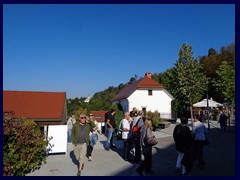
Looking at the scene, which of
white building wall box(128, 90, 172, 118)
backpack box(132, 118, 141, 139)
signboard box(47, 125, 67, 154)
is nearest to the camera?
backpack box(132, 118, 141, 139)

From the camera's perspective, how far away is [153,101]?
31.2 m

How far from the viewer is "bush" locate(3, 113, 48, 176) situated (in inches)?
210

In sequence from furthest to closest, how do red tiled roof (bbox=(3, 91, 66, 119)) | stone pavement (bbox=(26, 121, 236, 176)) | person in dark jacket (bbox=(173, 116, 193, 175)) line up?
red tiled roof (bbox=(3, 91, 66, 119))
stone pavement (bbox=(26, 121, 236, 176))
person in dark jacket (bbox=(173, 116, 193, 175))

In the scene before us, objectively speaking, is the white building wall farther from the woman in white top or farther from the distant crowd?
the woman in white top

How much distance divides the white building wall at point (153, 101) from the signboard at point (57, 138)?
22.6 m

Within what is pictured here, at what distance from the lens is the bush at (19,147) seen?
17.5 feet

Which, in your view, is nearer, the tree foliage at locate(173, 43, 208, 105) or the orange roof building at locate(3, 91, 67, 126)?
the orange roof building at locate(3, 91, 67, 126)

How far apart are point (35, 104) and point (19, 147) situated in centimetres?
759

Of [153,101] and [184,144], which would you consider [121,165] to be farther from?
[153,101]

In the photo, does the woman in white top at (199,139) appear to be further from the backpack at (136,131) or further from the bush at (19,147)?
the bush at (19,147)

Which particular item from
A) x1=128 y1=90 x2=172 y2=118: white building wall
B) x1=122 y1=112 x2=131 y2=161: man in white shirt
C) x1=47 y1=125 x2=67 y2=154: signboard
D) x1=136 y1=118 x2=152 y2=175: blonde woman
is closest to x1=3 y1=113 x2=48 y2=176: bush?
x1=47 y1=125 x2=67 y2=154: signboard

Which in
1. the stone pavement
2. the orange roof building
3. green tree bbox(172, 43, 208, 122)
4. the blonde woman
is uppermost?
green tree bbox(172, 43, 208, 122)

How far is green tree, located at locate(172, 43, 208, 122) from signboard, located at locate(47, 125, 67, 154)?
1223 inches
